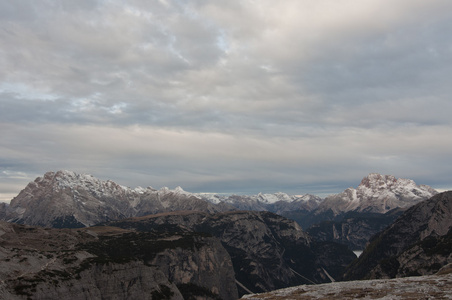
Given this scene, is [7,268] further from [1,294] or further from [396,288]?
[396,288]

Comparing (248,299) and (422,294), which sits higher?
(422,294)

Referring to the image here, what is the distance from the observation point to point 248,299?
90.2 meters

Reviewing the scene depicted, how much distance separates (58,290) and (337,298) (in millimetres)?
169592

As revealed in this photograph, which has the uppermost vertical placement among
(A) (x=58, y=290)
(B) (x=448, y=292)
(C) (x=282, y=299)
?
(B) (x=448, y=292)

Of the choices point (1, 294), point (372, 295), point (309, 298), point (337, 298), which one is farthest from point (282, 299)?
point (1, 294)

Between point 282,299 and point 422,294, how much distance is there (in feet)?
96.7

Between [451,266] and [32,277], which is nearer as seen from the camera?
[451,266]

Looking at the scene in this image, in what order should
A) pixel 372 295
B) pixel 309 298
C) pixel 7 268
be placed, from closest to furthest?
pixel 372 295 → pixel 309 298 → pixel 7 268

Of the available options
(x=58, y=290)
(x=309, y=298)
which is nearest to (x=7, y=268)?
(x=58, y=290)

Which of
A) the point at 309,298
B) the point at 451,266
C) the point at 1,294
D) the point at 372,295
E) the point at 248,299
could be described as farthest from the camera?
the point at 1,294

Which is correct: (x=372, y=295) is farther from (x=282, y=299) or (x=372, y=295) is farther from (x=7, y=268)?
(x=7, y=268)

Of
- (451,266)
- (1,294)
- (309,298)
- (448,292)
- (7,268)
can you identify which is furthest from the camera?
(7,268)

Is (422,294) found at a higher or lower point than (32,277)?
higher

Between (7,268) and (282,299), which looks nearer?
(282,299)
